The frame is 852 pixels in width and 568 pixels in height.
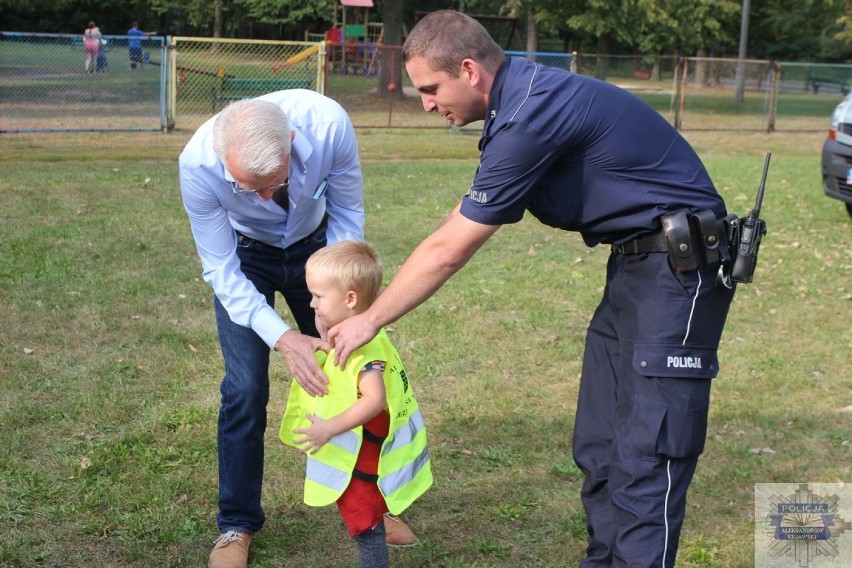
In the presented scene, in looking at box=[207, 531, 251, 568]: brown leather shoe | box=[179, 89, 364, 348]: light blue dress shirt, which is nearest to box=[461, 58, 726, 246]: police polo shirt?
box=[179, 89, 364, 348]: light blue dress shirt

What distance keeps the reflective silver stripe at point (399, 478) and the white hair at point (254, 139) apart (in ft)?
3.74

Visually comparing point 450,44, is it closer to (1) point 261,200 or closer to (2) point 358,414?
(1) point 261,200

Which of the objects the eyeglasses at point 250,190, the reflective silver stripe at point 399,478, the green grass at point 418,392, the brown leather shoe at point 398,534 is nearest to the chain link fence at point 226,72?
the green grass at point 418,392

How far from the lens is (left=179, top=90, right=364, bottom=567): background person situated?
123 inches

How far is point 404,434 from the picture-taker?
3.37 m

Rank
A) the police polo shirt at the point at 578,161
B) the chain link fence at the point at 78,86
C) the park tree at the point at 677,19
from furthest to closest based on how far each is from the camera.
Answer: the park tree at the point at 677,19 → the chain link fence at the point at 78,86 → the police polo shirt at the point at 578,161

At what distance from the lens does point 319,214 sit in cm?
381

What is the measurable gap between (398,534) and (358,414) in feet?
3.71

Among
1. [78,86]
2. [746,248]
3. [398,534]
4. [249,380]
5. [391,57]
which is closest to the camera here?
[746,248]

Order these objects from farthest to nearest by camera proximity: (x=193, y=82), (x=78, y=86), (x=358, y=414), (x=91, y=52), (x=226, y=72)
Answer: (x=226, y=72)
(x=193, y=82)
(x=78, y=86)
(x=91, y=52)
(x=358, y=414)

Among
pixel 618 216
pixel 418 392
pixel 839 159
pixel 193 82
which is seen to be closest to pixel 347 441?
pixel 618 216

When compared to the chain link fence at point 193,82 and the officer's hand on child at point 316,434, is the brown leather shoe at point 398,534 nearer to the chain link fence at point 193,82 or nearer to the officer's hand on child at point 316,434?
the officer's hand on child at point 316,434

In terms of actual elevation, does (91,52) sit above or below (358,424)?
above

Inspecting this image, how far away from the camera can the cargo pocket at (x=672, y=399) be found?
9.73 feet
